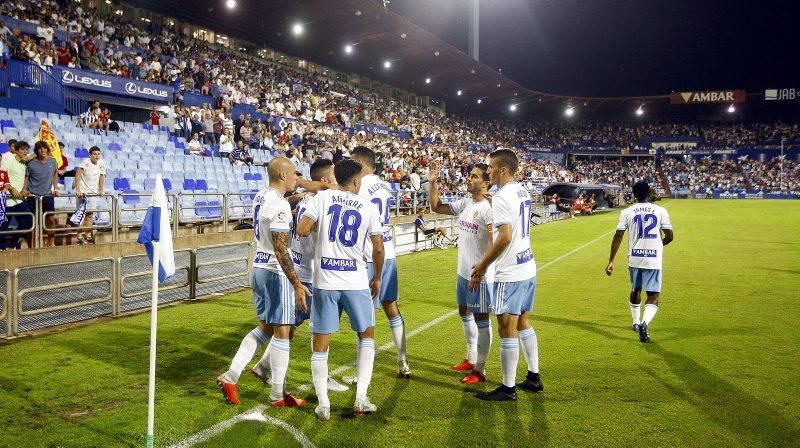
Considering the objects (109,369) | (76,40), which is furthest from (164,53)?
(109,369)

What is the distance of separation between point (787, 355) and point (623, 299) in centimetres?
355

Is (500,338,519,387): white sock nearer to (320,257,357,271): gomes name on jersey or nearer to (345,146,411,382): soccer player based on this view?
(345,146,411,382): soccer player

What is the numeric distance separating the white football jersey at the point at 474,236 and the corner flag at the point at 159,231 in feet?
8.85

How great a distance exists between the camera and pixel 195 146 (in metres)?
18.9

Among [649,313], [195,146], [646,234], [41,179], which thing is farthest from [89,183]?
[649,313]

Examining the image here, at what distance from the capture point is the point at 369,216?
181 inches

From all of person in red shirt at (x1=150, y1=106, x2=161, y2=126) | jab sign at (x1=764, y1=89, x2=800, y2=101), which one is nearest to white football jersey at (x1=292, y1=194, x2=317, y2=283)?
person in red shirt at (x1=150, y1=106, x2=161, y2=126)

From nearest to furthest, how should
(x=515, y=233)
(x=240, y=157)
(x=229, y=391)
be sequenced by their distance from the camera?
(x=229, y=391)
(x=515, y=233)
(x=240, y=157)

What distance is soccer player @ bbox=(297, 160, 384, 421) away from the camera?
446cm

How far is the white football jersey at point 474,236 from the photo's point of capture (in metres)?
5.30

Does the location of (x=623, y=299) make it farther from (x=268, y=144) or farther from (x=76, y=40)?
(x=76, y=40)

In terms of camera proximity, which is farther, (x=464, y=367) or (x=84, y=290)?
(x=84, y=290)

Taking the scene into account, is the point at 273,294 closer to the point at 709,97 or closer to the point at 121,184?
the point at 121,184

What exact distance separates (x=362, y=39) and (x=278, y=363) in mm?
38365
